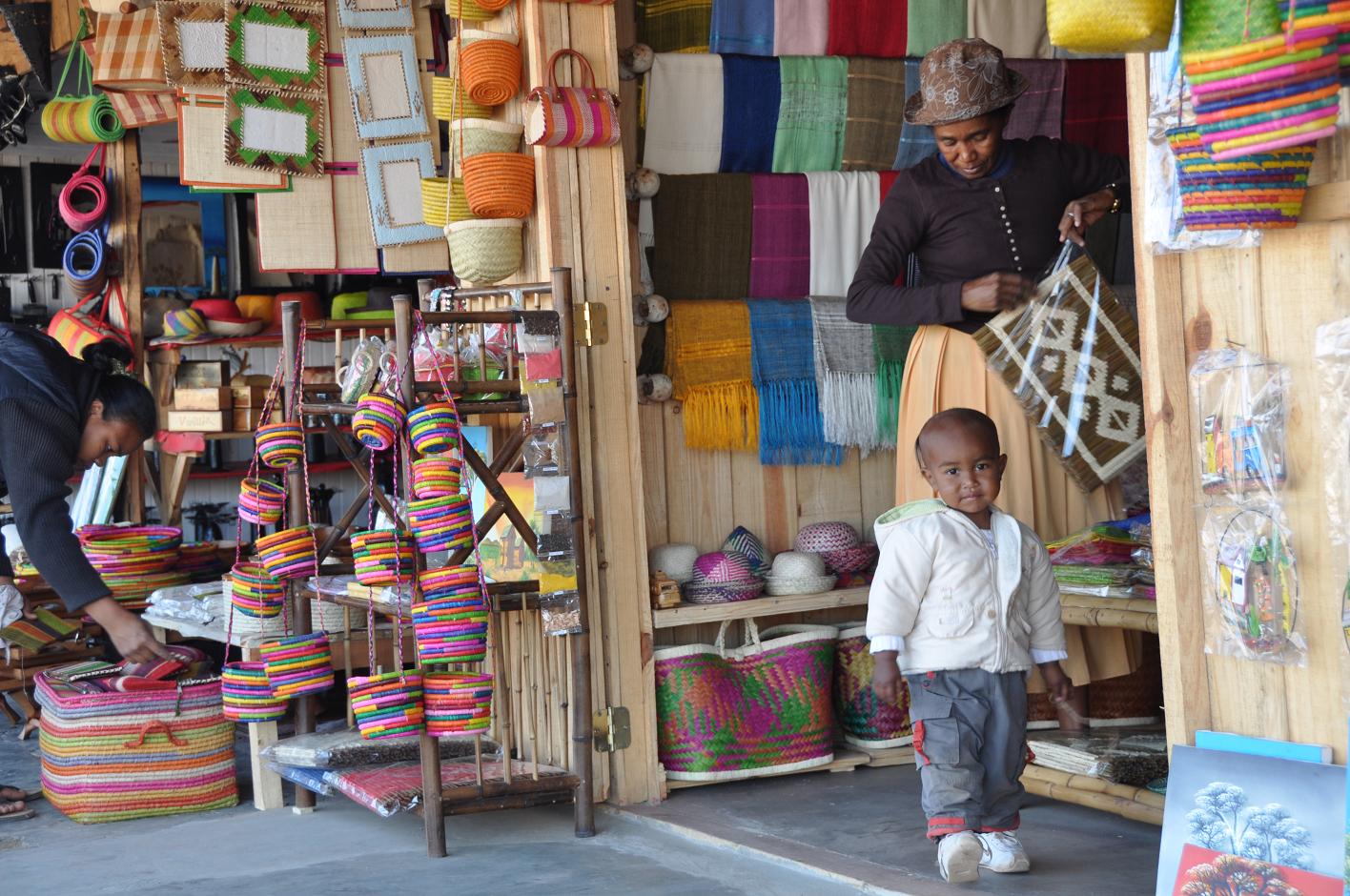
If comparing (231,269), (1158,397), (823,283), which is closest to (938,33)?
(823,283)

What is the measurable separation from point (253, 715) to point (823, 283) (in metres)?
2.20

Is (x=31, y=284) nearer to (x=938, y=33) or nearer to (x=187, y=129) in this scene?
(x=187, y=129)

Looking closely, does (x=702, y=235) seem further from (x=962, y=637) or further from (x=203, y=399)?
(x=203, y=399)

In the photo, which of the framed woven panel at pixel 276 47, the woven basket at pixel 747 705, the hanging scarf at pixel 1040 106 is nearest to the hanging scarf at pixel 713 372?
the woven basket at pixel 747 705

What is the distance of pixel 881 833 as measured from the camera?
3895 mm

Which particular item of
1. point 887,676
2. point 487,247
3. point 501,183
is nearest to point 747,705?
point 887,676

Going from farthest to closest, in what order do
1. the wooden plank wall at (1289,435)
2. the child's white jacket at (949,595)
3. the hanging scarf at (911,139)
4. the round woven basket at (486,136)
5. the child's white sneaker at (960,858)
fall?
1. the hanging scarf at (911,139)
2. the round woven basket at (486,136)
3. the child's white jacket at (949,595)
4. the child's white sneaker at (960,858)
5. the wooden plank wall at (1289,435)

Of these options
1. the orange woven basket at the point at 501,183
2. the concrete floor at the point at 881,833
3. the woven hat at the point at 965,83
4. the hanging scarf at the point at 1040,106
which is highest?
the hanging scarf at the point at 1040,106

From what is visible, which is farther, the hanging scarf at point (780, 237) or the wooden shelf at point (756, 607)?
the hanging scarf at point (780, 237)

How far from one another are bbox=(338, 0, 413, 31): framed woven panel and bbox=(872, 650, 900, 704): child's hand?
360cm

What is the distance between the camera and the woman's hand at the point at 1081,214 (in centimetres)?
409

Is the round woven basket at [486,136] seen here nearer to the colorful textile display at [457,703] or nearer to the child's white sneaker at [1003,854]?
the colorful textile display at [457,703]

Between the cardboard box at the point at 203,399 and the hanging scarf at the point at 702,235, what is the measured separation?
2.90 meters

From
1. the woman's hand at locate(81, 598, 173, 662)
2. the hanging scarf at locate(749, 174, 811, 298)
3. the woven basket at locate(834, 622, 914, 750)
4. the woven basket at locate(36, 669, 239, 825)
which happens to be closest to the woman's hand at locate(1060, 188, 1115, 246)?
the hanging scarf at locate(749, 174, 811, 298)
